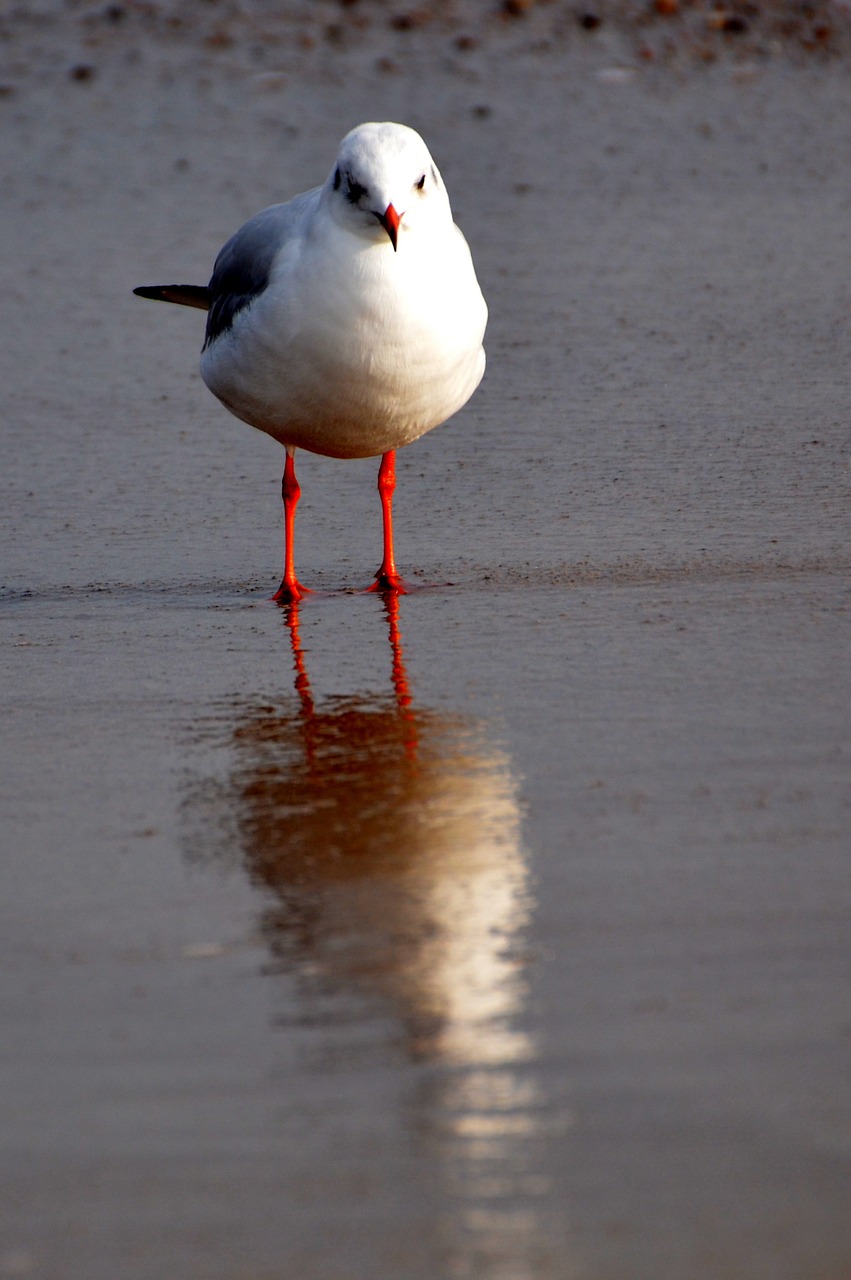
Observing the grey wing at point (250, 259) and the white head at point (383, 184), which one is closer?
the white head at point (383, 184)

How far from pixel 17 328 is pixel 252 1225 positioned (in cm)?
628

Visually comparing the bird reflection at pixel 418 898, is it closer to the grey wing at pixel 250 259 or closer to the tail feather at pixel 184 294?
the grey wing at pixel 250 259

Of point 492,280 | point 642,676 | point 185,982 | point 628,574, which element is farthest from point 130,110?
point 185,982

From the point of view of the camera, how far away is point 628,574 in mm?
4492

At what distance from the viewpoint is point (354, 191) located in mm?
4281

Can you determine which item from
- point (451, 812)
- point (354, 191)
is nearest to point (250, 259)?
point (354, 191)

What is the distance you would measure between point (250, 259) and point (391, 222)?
760 millimetres

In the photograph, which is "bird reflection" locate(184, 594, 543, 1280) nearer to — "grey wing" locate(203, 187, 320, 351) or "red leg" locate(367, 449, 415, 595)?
"red leg" locate(367, 449, 415, 595)

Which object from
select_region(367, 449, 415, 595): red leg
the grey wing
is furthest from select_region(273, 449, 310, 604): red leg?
the grey wing

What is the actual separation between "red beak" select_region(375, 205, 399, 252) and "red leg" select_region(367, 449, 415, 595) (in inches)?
31.8

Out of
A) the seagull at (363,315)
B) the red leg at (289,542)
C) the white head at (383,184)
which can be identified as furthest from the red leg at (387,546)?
the white head at (383,184)

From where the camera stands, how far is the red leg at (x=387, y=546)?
15.0 ft

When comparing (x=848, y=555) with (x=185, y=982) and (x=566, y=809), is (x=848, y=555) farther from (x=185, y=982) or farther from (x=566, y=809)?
(x=185, y=982)

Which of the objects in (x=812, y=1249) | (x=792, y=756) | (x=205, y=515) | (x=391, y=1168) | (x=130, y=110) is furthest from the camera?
(x=130, y=110)
